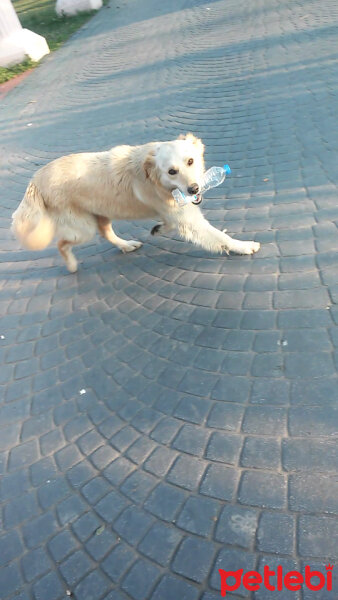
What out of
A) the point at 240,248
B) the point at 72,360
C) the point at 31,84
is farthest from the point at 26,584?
the point at 31,84

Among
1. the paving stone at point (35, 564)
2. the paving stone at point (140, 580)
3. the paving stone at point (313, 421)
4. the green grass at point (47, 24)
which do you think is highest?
the green grass at point (47, 24)

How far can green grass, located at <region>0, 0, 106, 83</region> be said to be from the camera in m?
13.4

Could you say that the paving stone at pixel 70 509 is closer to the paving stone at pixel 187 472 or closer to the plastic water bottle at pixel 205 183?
the paving stone at pixel 187 472

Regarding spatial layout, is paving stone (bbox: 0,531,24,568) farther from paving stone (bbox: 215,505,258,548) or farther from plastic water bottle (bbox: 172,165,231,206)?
plastic water bottle (bbox: 172,165,231,206)

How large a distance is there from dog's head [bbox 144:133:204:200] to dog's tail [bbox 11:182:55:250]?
1.26 meters

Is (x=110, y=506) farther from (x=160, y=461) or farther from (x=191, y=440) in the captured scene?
(x=191, y=440)

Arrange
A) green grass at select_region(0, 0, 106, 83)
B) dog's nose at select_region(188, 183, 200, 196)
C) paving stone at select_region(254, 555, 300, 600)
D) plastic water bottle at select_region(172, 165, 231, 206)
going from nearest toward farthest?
paving stone at select_region(254, 555, 300, 600) < dog's nose at select_region(188, 183, 200, 196) < plastic water bottle at select_region(172, 165, 231, 206) < green grass at select_region(0, 0, 106, 83)

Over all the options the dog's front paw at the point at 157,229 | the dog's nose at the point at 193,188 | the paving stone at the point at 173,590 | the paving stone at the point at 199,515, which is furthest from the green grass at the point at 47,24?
the paving stone at the point at 173,590

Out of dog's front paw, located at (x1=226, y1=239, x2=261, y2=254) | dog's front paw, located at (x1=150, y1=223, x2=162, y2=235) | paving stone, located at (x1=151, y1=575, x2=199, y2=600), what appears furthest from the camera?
dog's front paw, located at (x1=150, y1=223, x2=162, y2=235)

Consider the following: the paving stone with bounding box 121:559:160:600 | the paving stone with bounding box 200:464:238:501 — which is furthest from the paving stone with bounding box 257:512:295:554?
the paving stone with bounding box 121:559:160:600

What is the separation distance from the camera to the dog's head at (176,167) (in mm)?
3619

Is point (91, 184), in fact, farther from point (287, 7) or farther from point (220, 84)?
point (287, 7)

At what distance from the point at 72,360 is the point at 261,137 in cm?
444

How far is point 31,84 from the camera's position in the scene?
1198cm
